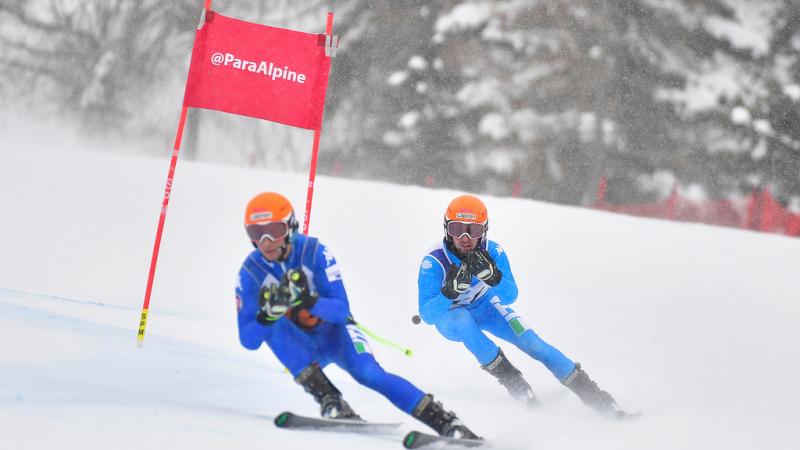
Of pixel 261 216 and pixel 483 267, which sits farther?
pixel 483 267

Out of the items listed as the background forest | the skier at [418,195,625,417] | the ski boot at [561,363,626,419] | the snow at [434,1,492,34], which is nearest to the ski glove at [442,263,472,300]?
the skier at [418,195,625,417]

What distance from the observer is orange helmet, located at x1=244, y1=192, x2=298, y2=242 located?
544 cm

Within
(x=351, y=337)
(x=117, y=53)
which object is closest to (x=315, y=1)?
(x=117, y=53)

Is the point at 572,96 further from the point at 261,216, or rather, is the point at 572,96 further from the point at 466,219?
the point at 261,216

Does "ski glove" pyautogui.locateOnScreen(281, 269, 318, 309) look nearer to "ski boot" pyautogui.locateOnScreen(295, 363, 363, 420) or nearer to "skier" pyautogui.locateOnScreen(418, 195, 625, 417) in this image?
"ski boot" pyautogui.locateOnScreen(295, 363, 363, 420)

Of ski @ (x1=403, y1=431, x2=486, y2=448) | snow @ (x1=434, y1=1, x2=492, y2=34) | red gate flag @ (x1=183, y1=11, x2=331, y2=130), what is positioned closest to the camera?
ski @ (x1=403, y1=431, x2=486, y2=448)

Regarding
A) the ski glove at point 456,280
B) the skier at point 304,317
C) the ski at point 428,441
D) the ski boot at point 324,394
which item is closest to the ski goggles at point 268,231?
the skier at point 304,317

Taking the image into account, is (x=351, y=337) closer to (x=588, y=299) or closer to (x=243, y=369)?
(x=243, y=369)

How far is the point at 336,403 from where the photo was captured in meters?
5.43

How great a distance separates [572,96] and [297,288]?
2209cm

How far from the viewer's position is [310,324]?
5.84m

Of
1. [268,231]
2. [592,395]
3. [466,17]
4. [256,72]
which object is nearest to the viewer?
[268,231]

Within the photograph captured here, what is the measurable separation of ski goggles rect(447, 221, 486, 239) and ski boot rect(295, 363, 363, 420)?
2.14 meters

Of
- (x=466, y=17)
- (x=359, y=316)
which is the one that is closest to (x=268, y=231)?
(x=359, y=316)
